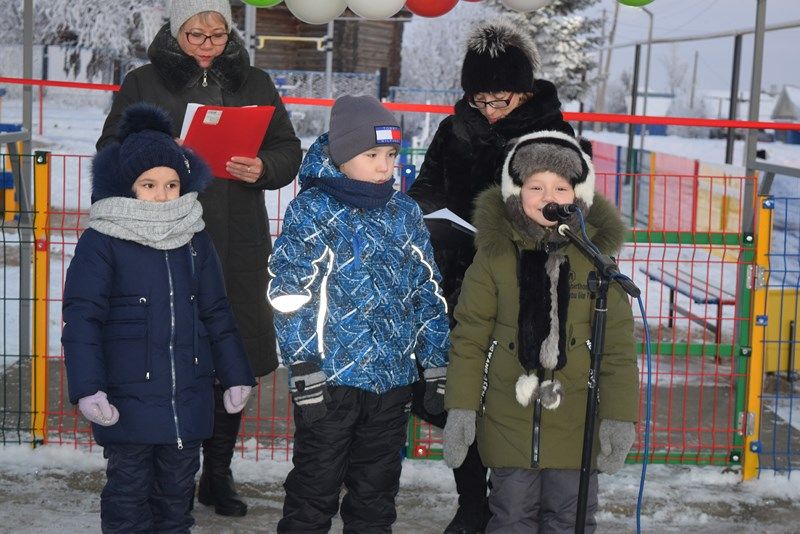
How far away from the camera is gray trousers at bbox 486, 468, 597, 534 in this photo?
373 centimetres

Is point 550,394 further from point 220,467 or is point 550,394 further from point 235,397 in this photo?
point 220,467

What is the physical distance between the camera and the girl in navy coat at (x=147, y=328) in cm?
356

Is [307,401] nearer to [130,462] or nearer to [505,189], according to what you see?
[130,462]

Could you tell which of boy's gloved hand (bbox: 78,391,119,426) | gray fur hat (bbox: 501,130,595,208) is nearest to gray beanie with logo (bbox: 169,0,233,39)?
gray fur hat (bbox: 501,130,595,208)

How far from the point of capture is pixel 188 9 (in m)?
4.27

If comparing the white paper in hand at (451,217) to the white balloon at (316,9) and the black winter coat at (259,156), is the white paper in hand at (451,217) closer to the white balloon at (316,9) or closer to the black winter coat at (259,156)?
the black winter coat at (259,156)

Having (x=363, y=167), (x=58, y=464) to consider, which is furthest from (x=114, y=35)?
(x=363, y=167)

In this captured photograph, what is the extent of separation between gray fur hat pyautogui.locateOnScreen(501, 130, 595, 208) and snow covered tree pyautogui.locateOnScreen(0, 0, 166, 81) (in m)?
24.1

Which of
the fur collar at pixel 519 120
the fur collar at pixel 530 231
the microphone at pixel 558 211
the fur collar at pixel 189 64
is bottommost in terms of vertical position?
the fur collar at pixel 530 231

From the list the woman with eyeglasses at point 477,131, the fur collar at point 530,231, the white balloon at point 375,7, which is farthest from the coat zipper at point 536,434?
the white balloon at point 375,7

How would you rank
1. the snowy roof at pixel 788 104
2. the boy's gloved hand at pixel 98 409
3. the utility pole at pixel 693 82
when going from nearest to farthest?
the boy's gloved hand at pixel 98 409
the snowy roof at pixel 788 104
the utility pole at pixel 693 82

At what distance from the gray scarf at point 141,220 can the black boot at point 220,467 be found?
1.13 metres

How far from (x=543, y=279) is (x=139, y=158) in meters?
1.38

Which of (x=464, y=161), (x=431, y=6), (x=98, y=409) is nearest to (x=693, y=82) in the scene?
(x=431, y=6)
